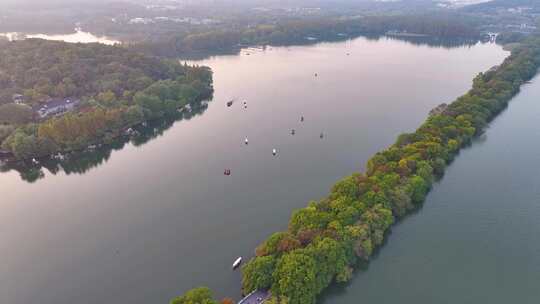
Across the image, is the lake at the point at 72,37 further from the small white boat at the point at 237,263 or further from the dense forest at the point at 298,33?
the small white boat at the point at 237,263

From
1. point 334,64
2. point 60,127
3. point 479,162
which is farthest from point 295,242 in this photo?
point 334,64

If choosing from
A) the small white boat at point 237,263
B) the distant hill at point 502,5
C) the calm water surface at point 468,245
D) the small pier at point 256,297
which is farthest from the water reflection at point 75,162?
the distant hill at point 502,5

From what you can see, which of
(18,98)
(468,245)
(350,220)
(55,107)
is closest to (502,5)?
(468,245)

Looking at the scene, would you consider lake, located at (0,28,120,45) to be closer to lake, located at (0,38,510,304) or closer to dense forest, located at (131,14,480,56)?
dense forest, located at (131,14,480,56)

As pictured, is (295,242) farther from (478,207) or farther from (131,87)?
(131,87)

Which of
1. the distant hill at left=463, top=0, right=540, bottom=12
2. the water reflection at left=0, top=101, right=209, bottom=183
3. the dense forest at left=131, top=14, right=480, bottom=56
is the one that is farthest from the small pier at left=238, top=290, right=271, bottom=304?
the distant hill at left=463, top=0, right=540, bottom=12
